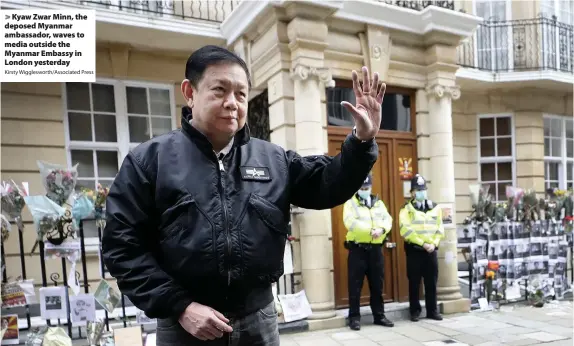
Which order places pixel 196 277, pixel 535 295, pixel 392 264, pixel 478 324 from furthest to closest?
1. pixel 535 295
2. pixel 392 264
3. pixel 478 324
4. pixel 196 277

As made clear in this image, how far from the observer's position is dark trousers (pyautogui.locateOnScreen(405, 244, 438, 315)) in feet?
17.7

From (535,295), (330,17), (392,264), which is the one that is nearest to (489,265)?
(535,295)

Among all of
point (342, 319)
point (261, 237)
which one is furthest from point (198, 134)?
point (342, 319)

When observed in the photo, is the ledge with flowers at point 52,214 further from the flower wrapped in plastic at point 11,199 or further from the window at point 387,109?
the window at point 387,109

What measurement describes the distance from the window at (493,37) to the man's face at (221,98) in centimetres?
925

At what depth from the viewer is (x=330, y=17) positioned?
Result: 5457mm

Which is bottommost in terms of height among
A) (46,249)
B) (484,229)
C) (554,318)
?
(554,318)

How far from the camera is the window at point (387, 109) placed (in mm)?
5801

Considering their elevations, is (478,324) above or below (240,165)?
below

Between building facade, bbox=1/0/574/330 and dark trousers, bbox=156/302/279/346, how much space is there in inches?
140

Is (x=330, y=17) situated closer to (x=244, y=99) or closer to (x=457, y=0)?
(x=244, y=99)

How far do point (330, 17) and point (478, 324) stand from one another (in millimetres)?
4603

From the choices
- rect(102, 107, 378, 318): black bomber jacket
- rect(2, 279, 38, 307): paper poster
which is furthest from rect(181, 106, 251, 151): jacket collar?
rect(2, 279, 38, 307): paper poster
